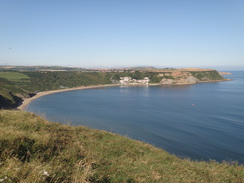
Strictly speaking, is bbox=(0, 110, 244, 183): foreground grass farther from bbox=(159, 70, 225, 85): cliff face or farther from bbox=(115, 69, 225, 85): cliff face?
bbox=(159, 70, 225, 85): cliff face

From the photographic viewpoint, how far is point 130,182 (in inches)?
191

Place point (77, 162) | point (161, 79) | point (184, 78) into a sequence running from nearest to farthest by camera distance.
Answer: point (77, 162), point (161, 79), point (184, 78)

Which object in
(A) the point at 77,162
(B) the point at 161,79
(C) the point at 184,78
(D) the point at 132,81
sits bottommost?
(D) the point at 132,81

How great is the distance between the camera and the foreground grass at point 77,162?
3.63m

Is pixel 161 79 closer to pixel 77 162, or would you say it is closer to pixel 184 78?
pixel 184 78

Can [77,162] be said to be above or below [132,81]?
above

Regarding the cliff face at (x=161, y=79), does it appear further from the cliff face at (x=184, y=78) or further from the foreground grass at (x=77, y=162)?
the foreground grass at (x=77, y=162)

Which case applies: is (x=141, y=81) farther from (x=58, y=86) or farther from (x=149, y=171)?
(x=149, y=171)

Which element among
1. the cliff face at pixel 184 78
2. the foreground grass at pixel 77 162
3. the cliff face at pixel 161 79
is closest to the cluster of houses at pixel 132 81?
the cliff face at pixel 161 79

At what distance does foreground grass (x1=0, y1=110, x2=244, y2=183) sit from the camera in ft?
11.9

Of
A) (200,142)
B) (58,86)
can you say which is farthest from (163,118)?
(58,86)

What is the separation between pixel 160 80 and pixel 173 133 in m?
131

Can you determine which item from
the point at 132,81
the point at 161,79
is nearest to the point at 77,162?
the point at 132,81

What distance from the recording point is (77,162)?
17.3ft
